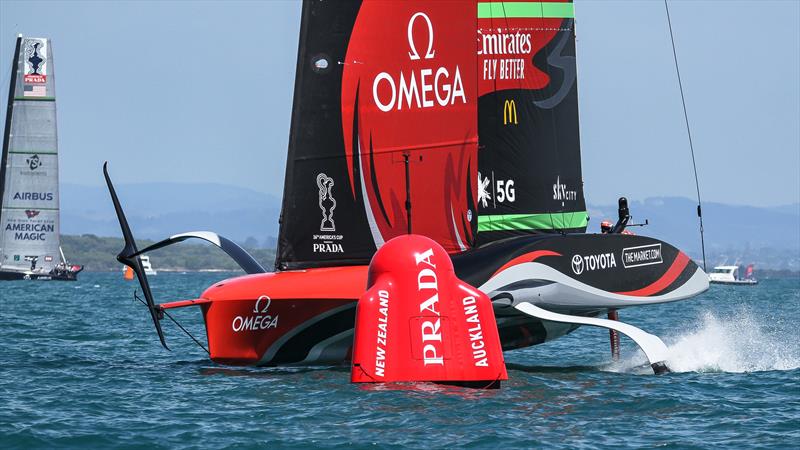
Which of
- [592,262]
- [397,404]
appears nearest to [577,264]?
[592,262]

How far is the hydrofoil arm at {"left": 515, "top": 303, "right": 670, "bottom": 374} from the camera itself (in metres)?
13.4

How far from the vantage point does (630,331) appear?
13.4 m

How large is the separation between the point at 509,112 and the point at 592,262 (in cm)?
312

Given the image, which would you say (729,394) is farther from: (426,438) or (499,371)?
(426,438)

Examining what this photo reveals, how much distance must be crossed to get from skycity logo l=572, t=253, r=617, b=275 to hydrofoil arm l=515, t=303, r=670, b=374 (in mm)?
746

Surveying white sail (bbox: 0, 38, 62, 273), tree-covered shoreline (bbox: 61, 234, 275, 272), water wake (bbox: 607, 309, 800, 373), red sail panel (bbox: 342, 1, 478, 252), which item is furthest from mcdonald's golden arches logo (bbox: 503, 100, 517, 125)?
tree-covered shoreline (bbox: 61, 234, 275, 272)

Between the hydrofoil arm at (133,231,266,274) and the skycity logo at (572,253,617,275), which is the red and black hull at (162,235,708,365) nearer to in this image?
the skycity logo at (572,253,617,275)

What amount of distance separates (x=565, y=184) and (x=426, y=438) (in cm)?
856

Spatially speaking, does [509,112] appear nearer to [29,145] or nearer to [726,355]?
[726,355]

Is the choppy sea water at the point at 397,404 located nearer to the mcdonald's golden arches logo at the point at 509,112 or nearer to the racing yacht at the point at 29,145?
the mcdonald's golden arches logo at the point at 509,112

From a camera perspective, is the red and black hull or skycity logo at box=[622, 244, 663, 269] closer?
the red and black hull

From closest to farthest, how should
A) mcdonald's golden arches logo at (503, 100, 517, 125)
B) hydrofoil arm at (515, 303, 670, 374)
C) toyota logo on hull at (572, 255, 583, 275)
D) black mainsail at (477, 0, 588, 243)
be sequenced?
hydrofoil arm at (515, 303, 670, 374) → toyota logo on hull at (572, 255, 583, 275) → black mainsail at (477, 0, 588, 243) → mcdonald's golden arches logo at (503, 100, 517, 125)

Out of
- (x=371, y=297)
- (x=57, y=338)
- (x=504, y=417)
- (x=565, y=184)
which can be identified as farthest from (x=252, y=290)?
(x=57, y=338)

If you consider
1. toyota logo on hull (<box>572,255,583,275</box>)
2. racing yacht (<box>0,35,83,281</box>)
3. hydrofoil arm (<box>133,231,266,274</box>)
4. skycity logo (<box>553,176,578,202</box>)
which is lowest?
toyota logo on hull (<box>572,255,583,275</box>)
